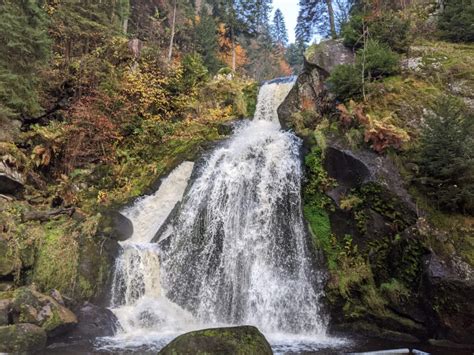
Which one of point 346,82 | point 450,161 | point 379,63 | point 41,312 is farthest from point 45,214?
point 379,63

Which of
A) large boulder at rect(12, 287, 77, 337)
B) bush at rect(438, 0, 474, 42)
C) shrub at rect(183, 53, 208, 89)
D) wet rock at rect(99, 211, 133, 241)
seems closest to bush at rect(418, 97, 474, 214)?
bush at rect(438, 0, 474, 42)

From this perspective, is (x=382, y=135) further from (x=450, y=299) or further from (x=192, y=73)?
(x=192, y=73)

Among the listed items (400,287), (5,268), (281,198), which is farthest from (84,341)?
(400,287)

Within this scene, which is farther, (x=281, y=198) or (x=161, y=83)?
(x=161, y=83)

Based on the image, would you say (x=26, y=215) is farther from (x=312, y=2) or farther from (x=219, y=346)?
(x=312, y=2)

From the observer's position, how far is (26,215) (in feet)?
36.7

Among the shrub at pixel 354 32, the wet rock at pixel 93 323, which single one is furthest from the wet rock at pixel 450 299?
the shrub at pixel 354 32

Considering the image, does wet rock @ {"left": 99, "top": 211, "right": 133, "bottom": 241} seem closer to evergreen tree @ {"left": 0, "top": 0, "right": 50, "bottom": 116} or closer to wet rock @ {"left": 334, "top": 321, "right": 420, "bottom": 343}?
evergreen tree @ {"left": 0, "top": 0, "right": 50, "bottom": 116}

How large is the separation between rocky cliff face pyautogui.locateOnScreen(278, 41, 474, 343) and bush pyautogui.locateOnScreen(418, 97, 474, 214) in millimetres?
760

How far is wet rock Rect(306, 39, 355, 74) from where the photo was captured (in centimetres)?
1617

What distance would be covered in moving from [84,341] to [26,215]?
16.1 ft

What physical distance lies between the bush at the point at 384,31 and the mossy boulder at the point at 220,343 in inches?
544

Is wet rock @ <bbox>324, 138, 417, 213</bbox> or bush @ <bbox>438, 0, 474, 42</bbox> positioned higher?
bush @ <bbox>438, 0, 474, 42</bbox>

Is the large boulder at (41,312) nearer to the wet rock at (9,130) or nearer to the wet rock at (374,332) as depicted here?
the wet rock at (374,332)
